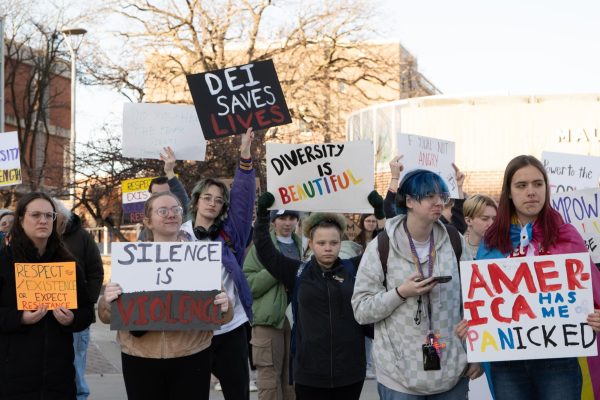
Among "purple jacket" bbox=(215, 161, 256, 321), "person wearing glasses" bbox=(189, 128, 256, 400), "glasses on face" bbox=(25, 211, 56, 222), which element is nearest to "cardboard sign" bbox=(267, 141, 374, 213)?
"purple jacket" bbox=(215, 161, 256, 321)

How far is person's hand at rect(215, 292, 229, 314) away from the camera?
5.12 m

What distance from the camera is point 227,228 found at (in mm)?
6109

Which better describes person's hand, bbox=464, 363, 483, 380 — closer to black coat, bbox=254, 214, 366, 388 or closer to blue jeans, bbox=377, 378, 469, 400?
blue jeans, bbox=377, 378, 469, 400

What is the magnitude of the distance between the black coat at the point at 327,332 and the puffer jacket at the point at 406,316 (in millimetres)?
713

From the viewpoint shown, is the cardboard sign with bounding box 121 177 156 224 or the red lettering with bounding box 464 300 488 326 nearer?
the red lettering with bounding box 464 300 488 326

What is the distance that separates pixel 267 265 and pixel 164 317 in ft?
4.27

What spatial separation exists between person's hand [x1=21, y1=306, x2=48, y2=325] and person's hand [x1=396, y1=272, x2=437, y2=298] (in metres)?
1.92

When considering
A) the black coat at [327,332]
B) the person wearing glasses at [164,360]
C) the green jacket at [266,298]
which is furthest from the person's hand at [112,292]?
the green jacket at [266,298]

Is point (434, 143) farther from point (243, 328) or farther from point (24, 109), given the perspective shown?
point (24, 109)

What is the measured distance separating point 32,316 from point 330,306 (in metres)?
1.69

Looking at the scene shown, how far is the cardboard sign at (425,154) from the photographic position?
26.3ft

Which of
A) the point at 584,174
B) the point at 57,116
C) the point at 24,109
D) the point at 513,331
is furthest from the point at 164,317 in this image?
the point at 57,116

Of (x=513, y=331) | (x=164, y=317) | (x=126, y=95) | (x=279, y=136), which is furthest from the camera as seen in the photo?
(x=126, y=95)

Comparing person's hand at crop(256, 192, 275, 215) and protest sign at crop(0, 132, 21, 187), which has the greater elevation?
protest sign at crop(0, 132, 21, 187)
